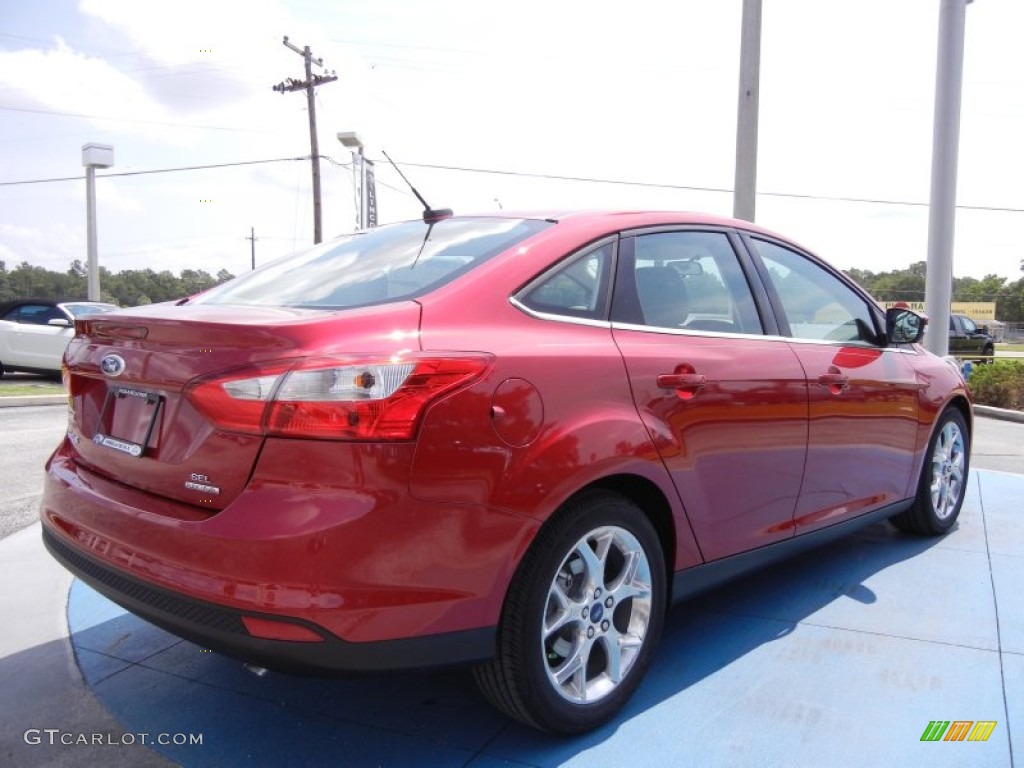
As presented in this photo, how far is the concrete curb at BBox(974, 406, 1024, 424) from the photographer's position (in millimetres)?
11711

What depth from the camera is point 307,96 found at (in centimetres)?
2962

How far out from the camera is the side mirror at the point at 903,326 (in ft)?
13.6

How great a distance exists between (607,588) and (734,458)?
28.8 inches

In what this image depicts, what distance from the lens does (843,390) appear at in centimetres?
358

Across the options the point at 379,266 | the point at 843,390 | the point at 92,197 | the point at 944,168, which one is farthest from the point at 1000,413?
the point at 92,197

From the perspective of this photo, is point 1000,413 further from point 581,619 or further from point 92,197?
point 92,197

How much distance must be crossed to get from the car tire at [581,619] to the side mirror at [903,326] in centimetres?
215

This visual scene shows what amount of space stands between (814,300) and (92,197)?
25046 mm

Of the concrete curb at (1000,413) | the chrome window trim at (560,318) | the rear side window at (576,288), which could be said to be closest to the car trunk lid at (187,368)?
the chrome window trim at (560,318)

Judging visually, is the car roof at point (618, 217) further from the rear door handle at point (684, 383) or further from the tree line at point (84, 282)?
the tree line at point (84, 282)

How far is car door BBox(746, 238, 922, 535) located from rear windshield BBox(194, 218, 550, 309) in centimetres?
134

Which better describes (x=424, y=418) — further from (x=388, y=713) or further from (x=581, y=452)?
(x=388, y=713)

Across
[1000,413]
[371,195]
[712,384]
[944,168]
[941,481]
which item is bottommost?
[1000,413]

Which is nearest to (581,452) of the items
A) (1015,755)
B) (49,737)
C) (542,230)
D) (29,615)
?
(542,230)
